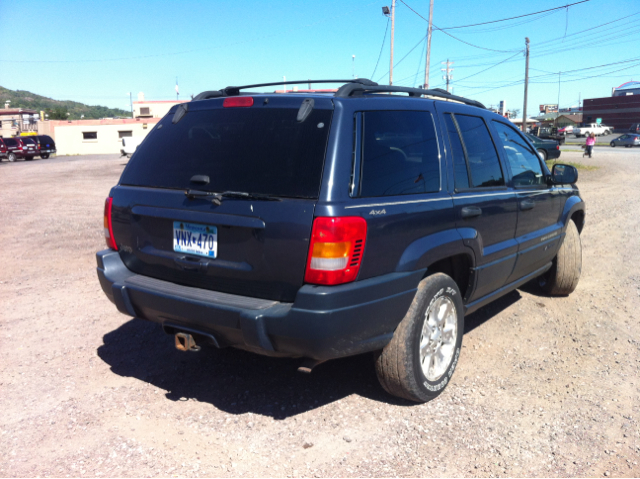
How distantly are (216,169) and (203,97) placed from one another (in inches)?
36.7

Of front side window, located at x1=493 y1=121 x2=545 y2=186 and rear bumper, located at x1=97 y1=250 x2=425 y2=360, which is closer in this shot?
rear bumper, located at x1=97 y1=250 x2=425 y2=360

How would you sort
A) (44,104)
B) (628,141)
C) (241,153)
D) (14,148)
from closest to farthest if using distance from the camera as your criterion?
1. (241,153)
2. (14,148)
3. (628,141)
4. (44,104)

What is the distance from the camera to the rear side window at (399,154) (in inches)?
121

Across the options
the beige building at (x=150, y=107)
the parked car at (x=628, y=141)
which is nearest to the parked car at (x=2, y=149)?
the beige building at (x=150, y=107)

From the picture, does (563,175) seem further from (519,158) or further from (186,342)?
(186,342)

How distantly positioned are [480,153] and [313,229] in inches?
76.2

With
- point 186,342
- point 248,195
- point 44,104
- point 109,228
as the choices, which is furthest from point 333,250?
point 44,104

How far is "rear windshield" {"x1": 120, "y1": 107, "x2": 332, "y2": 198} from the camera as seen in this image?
2.92 m

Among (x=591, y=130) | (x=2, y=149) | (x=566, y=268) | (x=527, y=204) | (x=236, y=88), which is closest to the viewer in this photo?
(x=236, y=88)

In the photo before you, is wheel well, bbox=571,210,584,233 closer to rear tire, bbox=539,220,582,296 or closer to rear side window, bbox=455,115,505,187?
rear tire, bbox=539,220,582,296

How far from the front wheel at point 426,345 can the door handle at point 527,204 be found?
1.19 metres

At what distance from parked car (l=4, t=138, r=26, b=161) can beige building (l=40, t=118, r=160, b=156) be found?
21.9 metres

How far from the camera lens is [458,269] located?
3861 millimetres

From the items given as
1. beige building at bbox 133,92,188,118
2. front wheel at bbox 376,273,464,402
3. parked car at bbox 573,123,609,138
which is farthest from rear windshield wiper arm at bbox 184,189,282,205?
beige building at bbox 133,92,188,118
